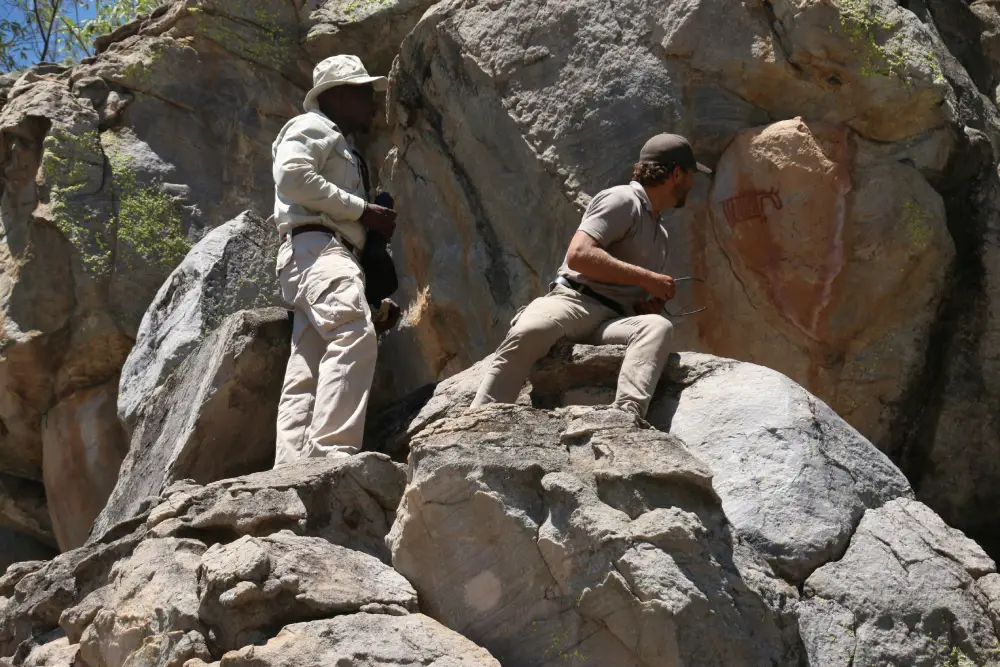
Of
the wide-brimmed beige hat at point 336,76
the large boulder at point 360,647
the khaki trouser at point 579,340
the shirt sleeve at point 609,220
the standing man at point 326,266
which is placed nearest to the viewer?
the large boulder at point 360,647

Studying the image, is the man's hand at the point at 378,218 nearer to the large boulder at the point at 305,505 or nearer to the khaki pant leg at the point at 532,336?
the khaki pant leg at the point at 532,336

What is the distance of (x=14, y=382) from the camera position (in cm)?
995

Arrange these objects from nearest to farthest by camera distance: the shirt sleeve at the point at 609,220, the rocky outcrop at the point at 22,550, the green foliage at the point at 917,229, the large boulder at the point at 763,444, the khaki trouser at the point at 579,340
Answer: the large boulder at the point at 763,444, the khaki trouser at the point at 579,340, the shirt sleeve at the point at 609,220, the green foliage at the point at 917,229, the rocky outcrop at the point at 22,550

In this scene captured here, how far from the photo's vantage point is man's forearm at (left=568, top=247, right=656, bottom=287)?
582 cm

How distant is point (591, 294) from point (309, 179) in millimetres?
1564

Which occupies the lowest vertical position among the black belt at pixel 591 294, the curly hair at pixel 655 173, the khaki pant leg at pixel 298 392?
the khaki pant leg at pixel 298 392

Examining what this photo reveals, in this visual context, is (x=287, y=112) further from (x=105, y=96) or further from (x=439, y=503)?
(x=439, y=503)

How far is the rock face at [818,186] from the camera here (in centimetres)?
716

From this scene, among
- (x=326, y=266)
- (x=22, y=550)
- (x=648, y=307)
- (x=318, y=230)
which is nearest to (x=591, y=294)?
(x=648, y=307)

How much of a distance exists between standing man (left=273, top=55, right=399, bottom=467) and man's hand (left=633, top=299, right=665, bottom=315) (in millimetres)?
1246

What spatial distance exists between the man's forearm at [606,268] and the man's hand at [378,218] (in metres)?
1.27

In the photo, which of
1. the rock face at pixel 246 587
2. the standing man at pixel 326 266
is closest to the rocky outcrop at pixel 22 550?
the rock face at pixel 246 587

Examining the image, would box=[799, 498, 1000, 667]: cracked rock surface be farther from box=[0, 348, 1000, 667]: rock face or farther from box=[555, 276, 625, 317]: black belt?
box=[555, 276, 625, 317]: black belt

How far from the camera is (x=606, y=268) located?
584cm
